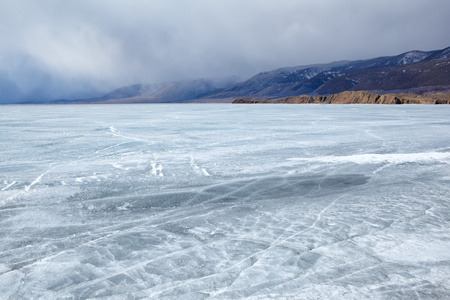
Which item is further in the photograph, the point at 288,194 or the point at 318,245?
the point at 288,194

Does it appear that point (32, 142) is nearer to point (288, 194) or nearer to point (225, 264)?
point (288, 194)

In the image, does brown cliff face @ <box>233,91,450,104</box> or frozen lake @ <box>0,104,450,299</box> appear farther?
brown cliff face @ <box>233,91,450,104</box>

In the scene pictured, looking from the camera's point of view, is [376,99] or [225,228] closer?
[225,228]

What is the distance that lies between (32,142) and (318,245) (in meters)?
11.1

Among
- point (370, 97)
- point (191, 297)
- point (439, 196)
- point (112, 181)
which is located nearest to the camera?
point (191, 297)

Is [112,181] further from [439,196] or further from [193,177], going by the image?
[439,196]

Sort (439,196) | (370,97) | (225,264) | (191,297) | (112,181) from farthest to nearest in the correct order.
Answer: (370,97)
(112,181)
(439,196)
(225,264)
(191,297)

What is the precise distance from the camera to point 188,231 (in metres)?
3.82

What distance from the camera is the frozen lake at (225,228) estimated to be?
2.69m

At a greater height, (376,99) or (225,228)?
(225,228)

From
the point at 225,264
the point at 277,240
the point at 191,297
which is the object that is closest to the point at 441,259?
the point at 277,240

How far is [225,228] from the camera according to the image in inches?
153

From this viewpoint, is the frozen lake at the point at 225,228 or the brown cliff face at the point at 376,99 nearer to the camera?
the frozen lake at the point at 225,228

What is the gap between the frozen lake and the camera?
2.69 meters
